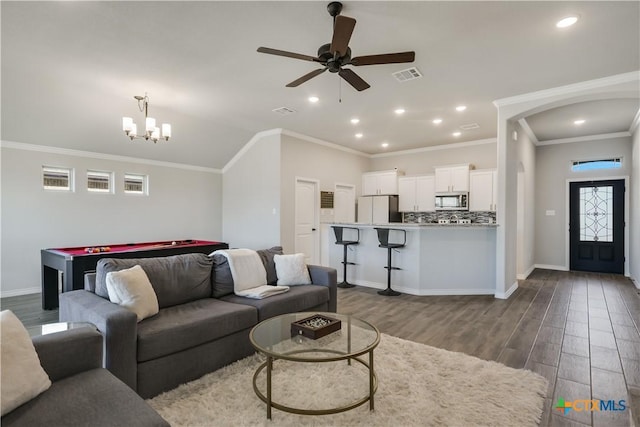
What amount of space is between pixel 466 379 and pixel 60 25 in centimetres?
450

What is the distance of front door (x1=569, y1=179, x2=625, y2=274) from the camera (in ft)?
21.9

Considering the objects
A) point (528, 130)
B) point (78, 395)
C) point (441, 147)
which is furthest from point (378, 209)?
point (78, 395)

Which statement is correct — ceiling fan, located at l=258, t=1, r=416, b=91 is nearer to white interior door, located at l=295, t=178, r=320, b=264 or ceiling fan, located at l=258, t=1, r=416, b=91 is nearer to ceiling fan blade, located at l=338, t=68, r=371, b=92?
ceiling fan blade, located at l=338, t=68, r=371, b=92

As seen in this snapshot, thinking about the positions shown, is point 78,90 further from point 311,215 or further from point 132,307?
point 311,215

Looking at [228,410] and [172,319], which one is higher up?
[172,319]

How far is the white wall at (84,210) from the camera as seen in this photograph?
16.5 feet

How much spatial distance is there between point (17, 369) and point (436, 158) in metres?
7.88

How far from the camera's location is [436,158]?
7.86 metres

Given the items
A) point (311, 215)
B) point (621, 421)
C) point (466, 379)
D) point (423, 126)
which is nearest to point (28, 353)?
point (466, 379)

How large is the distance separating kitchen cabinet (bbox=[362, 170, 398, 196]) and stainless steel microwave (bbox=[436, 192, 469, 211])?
1.10m

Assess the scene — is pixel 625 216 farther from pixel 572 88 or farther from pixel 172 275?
pixel 172 275

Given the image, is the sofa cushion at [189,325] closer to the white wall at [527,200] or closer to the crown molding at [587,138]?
the white wall at [527,200]

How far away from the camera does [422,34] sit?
3088mm

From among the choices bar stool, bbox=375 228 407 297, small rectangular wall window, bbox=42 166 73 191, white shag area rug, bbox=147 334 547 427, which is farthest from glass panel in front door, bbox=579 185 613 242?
small rectangular wall window, bbox=42 166 73 191
